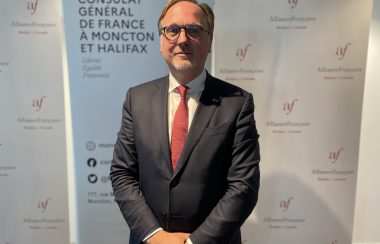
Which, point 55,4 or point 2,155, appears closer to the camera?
point 55,4

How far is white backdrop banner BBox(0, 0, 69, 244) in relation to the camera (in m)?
2.25

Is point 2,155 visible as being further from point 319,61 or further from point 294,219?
point 319,61

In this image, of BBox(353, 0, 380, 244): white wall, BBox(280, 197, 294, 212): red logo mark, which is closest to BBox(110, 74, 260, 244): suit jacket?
BBox(280, 197, 294, 212): red logo mark

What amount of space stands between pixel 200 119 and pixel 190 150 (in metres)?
0.14

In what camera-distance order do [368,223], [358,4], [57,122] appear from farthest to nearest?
[368,223], [57,122], [358,4]

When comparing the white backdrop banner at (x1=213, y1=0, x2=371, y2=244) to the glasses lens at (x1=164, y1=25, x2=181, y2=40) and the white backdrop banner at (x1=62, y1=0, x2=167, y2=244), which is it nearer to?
the white backdrop banner at (x1=62, y1=0, x2=167, y2=244)

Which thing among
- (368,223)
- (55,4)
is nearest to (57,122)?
(55,4)

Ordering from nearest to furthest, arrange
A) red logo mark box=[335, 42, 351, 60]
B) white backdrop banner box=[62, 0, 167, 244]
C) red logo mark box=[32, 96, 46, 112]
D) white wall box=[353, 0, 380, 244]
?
white backdrop banner box=[62, 0, 167, 244]
red logo mark box=[335, 42, 351, 60]
red logo mark box=[32, 96, 46, 112]
white wall box=[353, 0, 380, 244]

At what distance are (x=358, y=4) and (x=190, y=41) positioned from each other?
142cm

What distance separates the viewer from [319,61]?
225 cm

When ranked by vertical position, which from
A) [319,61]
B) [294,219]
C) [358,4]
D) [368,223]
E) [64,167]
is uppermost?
[358,4]

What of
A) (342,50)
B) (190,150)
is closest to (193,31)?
(190,150)

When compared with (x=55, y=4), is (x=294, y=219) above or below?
below

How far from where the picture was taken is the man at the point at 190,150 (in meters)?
1.42
